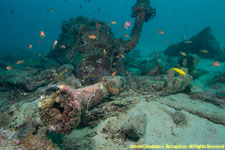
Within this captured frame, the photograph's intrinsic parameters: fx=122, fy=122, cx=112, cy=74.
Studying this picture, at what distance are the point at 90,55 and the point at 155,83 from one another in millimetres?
3583

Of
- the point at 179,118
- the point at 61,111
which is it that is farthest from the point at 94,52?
the point at 179,118

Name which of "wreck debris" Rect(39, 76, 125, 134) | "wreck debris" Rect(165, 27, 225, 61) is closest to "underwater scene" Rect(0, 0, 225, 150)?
"wreck debris" Rect(39, 76, 125, 134)

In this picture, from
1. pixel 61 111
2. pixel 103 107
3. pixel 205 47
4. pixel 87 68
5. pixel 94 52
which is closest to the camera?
pixel 61 111

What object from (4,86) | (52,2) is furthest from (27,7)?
(4,86)

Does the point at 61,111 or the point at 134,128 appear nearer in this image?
the point at 61,111

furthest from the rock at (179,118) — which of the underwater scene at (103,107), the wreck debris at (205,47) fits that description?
the wreck debris at (205,47)

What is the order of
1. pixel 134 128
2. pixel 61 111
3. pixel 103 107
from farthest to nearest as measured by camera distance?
pixel 103 107
pixel 134 128
pixel 61 111

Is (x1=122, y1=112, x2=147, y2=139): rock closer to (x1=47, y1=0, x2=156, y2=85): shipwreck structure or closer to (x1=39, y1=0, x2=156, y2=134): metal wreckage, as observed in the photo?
(x1=39, y1=0, x2=156, y2=134): metal wreckage

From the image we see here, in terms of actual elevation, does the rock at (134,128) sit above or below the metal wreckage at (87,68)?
below

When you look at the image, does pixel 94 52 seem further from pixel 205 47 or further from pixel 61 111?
pixel 205 47

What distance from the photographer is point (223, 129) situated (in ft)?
11.6

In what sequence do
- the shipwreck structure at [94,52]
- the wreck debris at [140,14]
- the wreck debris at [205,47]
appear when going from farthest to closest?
the wreck debris at [205,47] < the wreck debris at [140,14] < the shipwreck structure at [94,52]

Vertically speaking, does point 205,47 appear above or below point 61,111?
above

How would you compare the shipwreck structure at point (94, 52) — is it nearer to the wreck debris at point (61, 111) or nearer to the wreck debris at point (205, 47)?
the wreck debris at point (61, 111)
